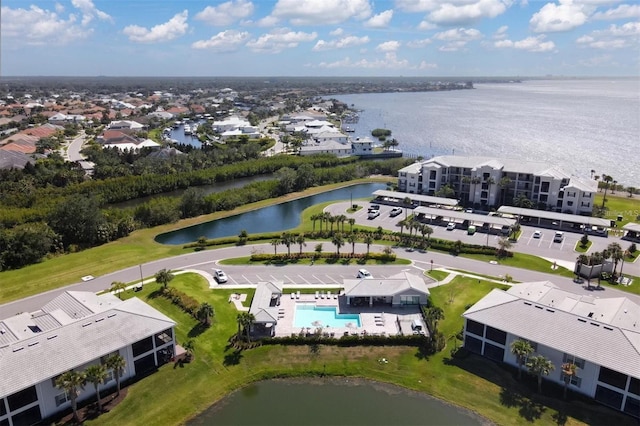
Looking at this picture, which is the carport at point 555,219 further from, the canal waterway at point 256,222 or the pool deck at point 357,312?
the pool deck at point 357,312

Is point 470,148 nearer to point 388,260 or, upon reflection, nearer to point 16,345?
point 388,260

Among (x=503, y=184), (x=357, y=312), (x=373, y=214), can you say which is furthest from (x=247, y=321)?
(x=503, y=184)

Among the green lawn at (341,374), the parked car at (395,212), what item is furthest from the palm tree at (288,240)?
the parked car at (395,212)

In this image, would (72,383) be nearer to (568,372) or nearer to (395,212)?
(568,372)

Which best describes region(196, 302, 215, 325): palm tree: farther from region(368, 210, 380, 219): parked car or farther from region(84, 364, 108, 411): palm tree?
region(368, 210, 380, 219): parked car

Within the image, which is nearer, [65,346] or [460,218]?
[65,346]

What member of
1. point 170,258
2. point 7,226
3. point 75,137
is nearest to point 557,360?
point 170,258

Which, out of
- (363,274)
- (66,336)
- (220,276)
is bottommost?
(220,276)
